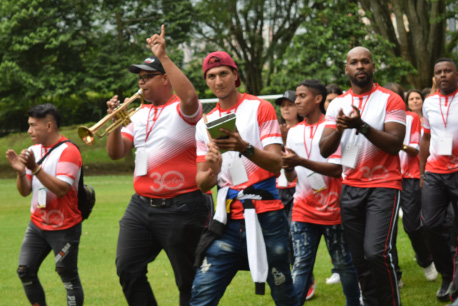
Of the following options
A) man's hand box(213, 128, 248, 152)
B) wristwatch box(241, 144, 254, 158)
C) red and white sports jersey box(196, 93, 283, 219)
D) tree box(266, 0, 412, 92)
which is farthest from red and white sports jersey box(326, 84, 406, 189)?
tree box(266, 0, 412, 92)

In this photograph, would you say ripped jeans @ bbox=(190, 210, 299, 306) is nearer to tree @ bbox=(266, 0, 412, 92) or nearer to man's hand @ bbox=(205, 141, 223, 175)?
man's hand @ bbox=(205, 141, 223, 175)

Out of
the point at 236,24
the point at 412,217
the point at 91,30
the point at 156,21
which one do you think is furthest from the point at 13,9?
the point at 412,217

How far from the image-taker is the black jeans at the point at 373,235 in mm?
6246

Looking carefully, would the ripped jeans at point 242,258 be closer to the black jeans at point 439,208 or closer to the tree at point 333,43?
the black jeans at point 439,208

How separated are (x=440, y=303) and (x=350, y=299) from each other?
150 cm

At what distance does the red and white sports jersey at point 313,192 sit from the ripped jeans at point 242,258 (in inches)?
68.9

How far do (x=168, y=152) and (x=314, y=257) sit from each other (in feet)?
6.11

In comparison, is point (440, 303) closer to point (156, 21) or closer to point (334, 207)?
point (334, 207)

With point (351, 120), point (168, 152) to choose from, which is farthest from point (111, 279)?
point (351, 120)

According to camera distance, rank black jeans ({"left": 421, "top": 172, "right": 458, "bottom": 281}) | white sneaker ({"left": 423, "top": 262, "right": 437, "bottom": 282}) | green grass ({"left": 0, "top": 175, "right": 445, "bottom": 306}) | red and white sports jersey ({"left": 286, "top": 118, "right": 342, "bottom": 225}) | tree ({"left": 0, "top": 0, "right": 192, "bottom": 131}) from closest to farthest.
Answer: red and white sports jersey ({"left": 286, "top": 118, "right": 342, "bottom": 225})
black jeans ({"left": 421, "top": 172, "right": 458, "bottom": 281})
green grass ({"left": 0, "top": 175, "right": 445, "bottom": 306})
white sneaker ({"left": 423, "top": 262, "right": 437, "bottom": 282})
tree ({"left": 0, "top": 0, "right": 192, "bottom": 131})

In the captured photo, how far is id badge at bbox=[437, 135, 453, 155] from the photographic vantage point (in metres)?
7.78

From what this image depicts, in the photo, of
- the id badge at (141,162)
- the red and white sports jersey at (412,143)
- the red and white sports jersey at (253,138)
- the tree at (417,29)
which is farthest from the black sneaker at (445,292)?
the tree at (417,29)

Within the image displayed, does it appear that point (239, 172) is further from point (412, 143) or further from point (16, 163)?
point (412, 143)

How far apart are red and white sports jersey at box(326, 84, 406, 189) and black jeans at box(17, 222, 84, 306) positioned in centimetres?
274
